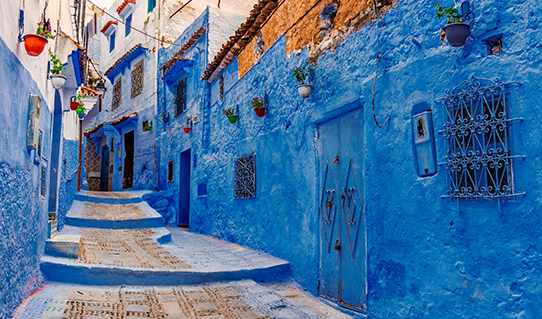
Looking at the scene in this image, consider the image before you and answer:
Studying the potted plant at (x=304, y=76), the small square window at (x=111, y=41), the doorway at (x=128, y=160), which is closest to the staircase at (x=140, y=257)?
the potted plant at (x=304, y=76)

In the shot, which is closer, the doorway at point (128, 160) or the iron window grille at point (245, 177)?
the iron window grille at point (245, 177)

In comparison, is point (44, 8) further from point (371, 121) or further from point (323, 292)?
point (323, 292)

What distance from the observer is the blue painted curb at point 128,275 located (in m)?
4.94

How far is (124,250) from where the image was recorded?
6.72 meters

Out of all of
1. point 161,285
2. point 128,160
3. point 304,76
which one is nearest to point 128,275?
point 161,285

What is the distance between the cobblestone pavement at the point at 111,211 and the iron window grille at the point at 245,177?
10.00ft

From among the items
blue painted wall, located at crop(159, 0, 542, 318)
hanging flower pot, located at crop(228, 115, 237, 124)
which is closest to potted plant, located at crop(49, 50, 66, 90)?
blue painted wall, located at crop(159, 0, 542, 318)

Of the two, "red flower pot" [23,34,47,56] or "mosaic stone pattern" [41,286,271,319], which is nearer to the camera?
"red flower pot" [23,34,47,56]

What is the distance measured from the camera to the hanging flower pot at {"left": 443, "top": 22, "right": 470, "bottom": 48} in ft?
10.5

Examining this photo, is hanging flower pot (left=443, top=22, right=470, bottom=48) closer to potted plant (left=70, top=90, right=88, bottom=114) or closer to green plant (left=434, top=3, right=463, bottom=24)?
green plant (left=434, top=3, right=463, bottom=24)

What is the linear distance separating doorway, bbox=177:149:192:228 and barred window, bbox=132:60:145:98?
5634mm

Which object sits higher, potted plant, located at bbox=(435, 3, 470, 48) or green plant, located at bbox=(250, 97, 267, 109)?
green plant, located at bbox=(250, 97, 267, 109)

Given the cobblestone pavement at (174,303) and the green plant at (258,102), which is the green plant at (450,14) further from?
the green plant at (258,102)

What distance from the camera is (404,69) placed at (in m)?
3.91
